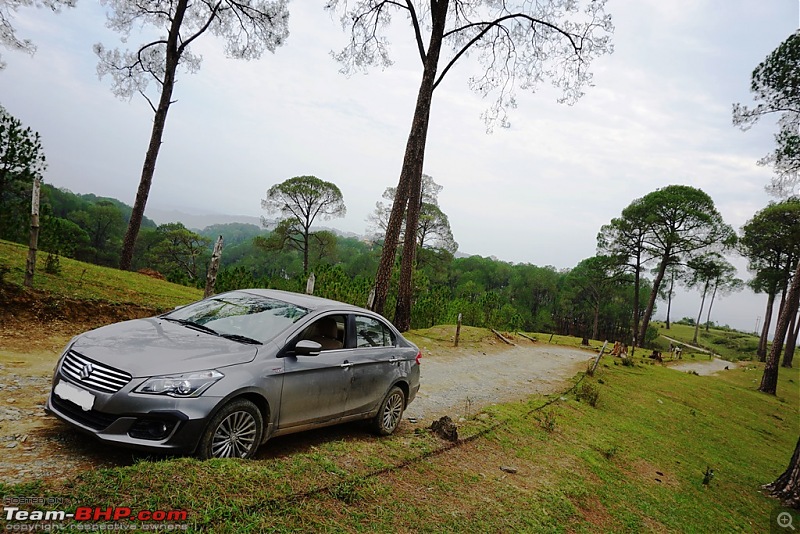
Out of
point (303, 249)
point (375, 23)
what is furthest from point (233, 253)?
point (375, 23)

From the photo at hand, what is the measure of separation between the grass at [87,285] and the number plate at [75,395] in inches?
240

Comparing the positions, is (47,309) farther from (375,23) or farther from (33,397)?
(375,23)

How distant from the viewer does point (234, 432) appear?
3.76m

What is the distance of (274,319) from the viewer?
4.68 m

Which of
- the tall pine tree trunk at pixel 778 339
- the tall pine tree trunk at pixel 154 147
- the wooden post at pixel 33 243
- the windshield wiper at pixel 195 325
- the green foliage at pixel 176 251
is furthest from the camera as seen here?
A: the green foliage at pixel 176 251

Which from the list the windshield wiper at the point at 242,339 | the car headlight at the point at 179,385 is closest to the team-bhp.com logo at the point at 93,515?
the car headlight at the point at 179,385

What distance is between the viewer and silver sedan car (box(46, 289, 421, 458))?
3.34 meters

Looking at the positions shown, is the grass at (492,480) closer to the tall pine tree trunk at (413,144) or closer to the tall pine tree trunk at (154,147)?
the tall pine tree trunk at (413,144)

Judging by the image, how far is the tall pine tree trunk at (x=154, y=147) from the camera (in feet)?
52.0

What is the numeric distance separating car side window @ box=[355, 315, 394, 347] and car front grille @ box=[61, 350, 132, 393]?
8.42 ft

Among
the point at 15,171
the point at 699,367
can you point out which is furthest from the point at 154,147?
the point at 699,367

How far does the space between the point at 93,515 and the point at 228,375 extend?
135 cm

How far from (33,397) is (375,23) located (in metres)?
14.5

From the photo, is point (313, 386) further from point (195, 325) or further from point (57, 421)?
point (57, 421)
